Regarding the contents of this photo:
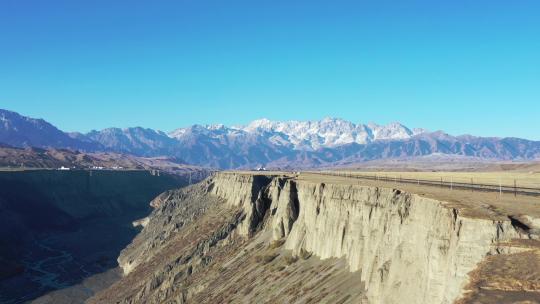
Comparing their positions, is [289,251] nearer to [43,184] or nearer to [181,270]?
[181,270]

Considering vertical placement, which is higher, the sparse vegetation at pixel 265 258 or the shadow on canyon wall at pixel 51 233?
the sparse vegetation at pixel 265 258

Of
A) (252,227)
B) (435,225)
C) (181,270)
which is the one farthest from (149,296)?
(435,225)

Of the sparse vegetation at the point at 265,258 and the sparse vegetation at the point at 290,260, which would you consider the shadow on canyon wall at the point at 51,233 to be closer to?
the sparse vegetation at the point at 265,258

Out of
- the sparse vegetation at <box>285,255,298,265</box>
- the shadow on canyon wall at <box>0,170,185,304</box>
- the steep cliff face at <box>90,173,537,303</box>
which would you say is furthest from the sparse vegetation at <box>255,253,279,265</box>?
the shadow on canyon wall at <box>0,170,185,304</box>

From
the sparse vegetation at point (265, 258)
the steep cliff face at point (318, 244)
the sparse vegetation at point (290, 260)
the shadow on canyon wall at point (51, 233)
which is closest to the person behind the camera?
the steep cliff face at point (318, 244)

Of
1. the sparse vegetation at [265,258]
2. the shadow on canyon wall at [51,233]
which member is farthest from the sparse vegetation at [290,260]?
the shadow on canyon wall at [51,233]

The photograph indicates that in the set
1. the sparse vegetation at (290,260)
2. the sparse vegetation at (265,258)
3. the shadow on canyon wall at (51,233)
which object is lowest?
the shadow on canyon wall at (51,233)

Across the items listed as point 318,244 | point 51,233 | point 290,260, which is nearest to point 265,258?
point 290,260

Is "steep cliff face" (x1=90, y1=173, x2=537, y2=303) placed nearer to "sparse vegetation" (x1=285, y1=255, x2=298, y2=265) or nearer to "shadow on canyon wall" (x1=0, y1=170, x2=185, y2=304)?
"sparse vegetation" (x1=285, y1=255, x2=298, y2=265)
